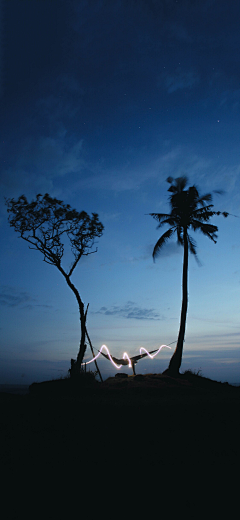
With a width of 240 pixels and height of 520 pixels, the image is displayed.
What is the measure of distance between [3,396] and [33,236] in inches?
366

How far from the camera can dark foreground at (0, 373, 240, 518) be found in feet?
14.4

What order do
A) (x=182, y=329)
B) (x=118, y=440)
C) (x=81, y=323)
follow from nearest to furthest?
1. (x=118, y=440)
2. (x=81, y=323)
3. (x=182, y=329)

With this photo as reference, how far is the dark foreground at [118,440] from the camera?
4.39 metres

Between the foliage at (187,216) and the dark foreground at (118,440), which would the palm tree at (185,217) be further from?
the dark foreground at (118,440)

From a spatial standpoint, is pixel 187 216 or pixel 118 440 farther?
pixel 187 216

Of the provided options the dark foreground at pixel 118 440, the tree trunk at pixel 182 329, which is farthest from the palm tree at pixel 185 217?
the dark foreground at pixel 118 440

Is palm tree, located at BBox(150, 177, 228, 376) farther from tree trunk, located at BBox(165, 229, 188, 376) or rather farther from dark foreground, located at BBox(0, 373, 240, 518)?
dark foreground, located at BBox(0, 373, 240, 518)

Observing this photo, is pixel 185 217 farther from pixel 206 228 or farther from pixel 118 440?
pixel 118 440

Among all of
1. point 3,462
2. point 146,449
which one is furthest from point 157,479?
point 3,462

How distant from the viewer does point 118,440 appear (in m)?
5.63

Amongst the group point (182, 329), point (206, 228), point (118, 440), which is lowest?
point (118, 440)

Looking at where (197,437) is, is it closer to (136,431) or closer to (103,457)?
(136,431)

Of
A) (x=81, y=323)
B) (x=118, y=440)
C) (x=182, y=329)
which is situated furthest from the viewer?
(x=182, y=329)

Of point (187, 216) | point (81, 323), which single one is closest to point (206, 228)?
point (187, 216)
